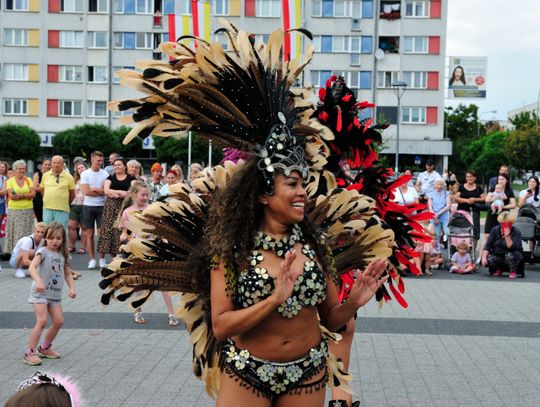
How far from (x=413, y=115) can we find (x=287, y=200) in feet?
191

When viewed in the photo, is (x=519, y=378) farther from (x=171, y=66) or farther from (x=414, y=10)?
(x=414, y=10)

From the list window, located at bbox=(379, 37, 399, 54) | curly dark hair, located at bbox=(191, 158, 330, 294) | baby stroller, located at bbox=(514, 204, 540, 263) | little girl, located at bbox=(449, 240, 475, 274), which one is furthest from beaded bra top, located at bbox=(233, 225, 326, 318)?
window, located at bbox=(379, 37, 399, 54)

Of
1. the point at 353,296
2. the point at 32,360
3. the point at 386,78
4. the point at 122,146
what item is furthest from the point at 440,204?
the point at 386,78

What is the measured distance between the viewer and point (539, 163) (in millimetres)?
57094

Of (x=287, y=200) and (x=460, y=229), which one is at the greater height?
(x=287, y=200)

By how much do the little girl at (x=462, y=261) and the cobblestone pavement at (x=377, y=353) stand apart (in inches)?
121

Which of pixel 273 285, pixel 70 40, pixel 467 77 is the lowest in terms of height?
pixel 273 285

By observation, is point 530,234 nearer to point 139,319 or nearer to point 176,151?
point 139,319

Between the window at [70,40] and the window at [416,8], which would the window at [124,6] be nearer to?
the window at [70,40]

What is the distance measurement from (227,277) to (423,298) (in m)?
7.90

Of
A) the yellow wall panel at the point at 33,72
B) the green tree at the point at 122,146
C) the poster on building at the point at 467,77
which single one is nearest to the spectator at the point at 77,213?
the green tree at the point at 122,146

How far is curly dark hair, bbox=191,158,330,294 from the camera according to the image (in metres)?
3.60

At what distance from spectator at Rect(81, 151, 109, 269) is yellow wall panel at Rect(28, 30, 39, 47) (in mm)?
49535

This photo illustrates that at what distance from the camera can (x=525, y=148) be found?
2232 inches
